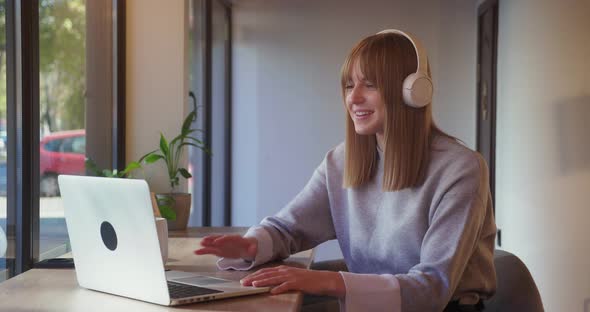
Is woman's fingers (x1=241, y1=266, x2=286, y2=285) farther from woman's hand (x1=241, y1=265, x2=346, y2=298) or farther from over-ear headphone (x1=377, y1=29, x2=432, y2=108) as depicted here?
over-ear headphone (x1=377, y1=29, x2=432, y2=108)

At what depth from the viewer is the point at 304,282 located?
149 cm

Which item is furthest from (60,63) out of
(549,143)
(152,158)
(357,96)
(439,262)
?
(549,143)

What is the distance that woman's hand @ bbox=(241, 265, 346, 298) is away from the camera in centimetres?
149

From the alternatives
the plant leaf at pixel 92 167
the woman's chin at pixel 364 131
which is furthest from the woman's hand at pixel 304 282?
the plant leaf at pixel 92 167

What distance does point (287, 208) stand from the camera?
6.49ft

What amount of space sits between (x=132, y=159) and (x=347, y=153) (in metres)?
1.75

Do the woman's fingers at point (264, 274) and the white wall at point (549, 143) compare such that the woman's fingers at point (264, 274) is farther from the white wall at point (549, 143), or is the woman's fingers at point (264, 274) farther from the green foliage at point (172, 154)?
the white wall at point (549, 143)

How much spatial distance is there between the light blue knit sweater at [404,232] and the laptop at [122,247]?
0.87 feet

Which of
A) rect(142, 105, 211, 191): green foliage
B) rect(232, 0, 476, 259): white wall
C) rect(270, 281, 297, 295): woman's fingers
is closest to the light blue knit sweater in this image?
rect(270, 281, 297, 295): woman's fingers

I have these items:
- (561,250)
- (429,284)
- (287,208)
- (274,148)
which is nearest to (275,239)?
(287,208)

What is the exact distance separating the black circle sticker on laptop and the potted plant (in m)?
1.37

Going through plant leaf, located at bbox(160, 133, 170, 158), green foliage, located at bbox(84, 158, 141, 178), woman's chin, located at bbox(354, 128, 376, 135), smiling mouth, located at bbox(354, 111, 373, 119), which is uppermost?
smiling mouth, located at bbox(354, 111, 373, 119)

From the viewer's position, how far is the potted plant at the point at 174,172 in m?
2.99

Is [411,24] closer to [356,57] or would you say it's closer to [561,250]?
[561,250]
